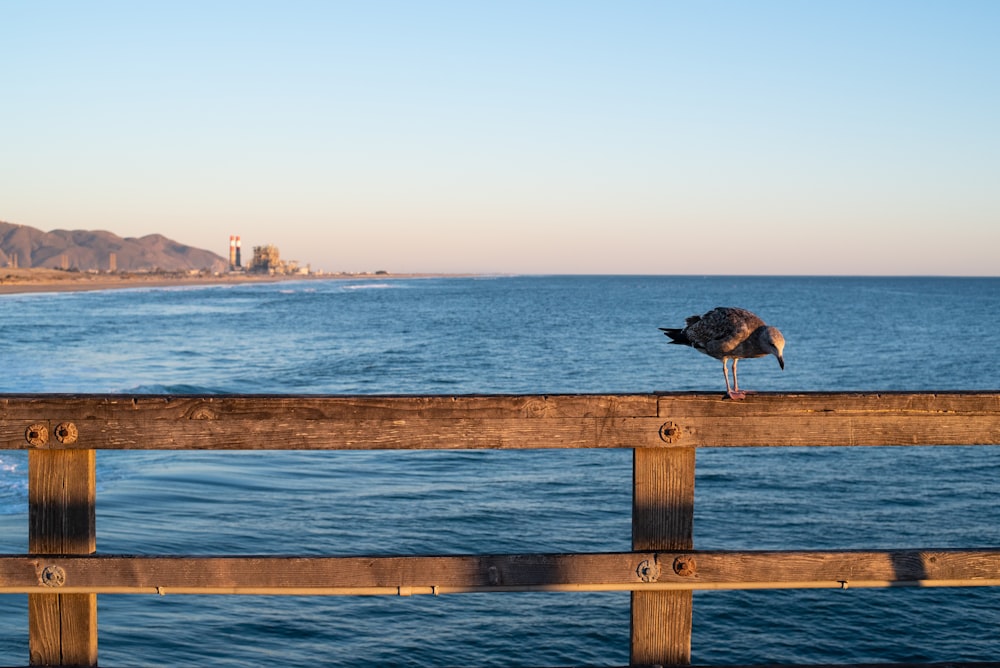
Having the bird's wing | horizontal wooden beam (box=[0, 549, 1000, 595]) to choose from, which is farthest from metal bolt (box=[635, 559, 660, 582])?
the bird's wing

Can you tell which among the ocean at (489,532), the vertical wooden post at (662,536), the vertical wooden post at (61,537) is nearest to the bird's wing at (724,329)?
the vertical wooden post at (662,536)

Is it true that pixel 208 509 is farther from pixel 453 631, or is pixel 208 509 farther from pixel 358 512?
pixel 453 631

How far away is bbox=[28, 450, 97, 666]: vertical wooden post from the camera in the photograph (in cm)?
315

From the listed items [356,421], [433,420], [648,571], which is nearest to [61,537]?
[356,421]

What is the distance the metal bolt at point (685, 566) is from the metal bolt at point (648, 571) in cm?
6

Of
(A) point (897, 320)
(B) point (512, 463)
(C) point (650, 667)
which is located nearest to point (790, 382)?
(B) point (512, 463)

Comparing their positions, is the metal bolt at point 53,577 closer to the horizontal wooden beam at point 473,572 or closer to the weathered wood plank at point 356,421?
the horizontal wooden beam at point 473,572

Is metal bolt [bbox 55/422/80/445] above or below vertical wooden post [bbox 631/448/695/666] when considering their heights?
above

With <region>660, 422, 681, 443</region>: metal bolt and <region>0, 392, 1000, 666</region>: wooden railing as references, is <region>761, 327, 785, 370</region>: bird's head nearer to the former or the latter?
<region>0, 392, 1000, 666</region>: wooden railing

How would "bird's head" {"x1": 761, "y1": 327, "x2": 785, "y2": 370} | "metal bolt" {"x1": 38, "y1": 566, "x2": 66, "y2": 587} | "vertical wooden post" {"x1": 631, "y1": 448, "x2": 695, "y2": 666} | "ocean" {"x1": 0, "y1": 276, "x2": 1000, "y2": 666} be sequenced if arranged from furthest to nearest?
"ocean" {"x1": 0, "y1": 276, "x2": 1000, "y2": 666}
"bird's head" {"x1": 761, "y1": 327, "x2": 785, "y2": 370}
"vertical wooden post" {"x1": 631, "y1": 448, "x2": 695, "y2": 666}
"metal bolt" {"x1": 38, "y1": 566, "x2": 66, "y2": 587}

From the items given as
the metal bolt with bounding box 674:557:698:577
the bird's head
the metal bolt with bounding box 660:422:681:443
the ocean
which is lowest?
the ocean

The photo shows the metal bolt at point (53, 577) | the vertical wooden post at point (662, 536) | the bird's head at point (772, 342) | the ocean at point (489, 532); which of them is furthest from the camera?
the ocean at point (489, 532)

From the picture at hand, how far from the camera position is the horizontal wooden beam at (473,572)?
311 cm

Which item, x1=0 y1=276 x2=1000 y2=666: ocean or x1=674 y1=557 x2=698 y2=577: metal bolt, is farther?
x1=0 y1=276 x2=1000 y2=666: ocean
